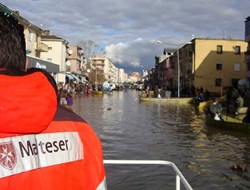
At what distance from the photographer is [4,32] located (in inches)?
73.2

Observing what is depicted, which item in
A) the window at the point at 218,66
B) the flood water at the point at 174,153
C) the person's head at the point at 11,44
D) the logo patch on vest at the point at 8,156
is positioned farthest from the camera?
the window at the point at 218,66

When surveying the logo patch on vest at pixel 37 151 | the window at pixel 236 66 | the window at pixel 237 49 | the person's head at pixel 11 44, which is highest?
the window at pixel 237 49

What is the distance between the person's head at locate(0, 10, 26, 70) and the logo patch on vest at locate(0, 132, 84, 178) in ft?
1.17

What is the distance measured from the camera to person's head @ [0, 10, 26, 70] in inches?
72.1

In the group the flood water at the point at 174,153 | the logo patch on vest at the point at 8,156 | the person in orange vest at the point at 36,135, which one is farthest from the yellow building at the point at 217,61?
the logo patch on vest at the point at 8,156

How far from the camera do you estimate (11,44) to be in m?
1.86

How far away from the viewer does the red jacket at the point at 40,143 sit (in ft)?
5.13

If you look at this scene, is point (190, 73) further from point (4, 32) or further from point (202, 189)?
point (4, 32)

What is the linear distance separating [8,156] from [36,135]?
19 cm

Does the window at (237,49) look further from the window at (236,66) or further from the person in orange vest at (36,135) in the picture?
the person in orange vest at (36,135)

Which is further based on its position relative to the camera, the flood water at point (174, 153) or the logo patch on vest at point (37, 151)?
the flood water at point (174, 153)

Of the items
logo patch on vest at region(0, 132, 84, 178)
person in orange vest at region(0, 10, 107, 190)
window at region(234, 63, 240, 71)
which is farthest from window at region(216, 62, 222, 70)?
logo patch on vest at region(0, 132, 84, 178)

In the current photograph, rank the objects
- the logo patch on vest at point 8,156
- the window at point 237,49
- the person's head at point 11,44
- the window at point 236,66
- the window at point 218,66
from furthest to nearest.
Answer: the window at point 237,49 → the window at point 218,66 → the window at point 236,66 → the person's head at point 11,44 → the logo patch on vest at point 8,156

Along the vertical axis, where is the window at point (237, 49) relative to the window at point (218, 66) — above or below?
above
